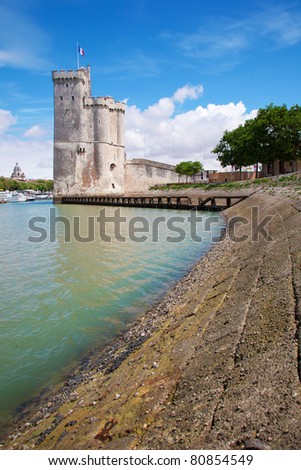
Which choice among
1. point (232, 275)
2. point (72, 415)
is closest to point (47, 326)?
point (72, 415)

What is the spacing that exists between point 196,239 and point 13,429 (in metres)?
13.5

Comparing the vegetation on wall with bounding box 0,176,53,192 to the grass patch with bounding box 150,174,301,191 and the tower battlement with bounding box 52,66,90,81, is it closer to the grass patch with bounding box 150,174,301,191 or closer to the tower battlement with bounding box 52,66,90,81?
the tower battlement with bounding box 52,66,90,81

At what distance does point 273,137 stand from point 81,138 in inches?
1188

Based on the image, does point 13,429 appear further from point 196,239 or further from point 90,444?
point 196,239

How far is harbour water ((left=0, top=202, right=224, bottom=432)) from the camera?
5.34 m

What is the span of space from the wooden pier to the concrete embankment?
25.4m

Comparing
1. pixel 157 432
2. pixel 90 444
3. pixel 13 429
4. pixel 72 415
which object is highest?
pixel 157 432

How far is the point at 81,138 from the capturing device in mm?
55406

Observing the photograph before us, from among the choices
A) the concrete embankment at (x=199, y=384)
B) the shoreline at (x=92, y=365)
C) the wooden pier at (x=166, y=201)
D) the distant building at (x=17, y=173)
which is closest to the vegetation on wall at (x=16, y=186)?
the distant building at (x=17, y=173)

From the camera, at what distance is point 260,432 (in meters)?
2.16

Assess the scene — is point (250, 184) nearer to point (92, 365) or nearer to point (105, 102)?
point (105, 102)

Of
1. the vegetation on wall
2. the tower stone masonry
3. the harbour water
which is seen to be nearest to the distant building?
the vegetation on wall

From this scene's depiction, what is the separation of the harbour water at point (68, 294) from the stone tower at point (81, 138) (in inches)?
1600

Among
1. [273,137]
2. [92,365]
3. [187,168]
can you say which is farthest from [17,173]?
[92,365]
